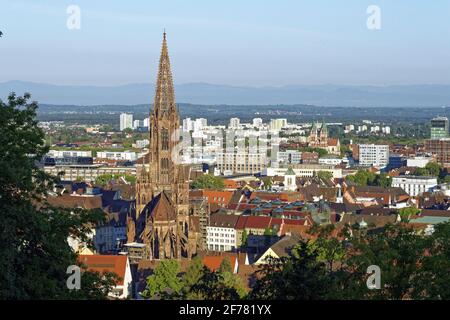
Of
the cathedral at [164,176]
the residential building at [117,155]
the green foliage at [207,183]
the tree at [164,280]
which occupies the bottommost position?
the residential building at [117,155]

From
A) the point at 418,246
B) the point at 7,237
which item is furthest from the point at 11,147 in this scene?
the point at 418,246

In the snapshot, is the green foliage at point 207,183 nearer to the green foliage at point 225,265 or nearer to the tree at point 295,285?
the green foliage at point 225,265

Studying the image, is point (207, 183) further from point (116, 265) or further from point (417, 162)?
point (116, 265)

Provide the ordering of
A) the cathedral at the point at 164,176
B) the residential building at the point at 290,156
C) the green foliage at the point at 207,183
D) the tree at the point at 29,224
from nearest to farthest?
the tree at the point at 29,224
the cathedral at the point at 164,176
the green foliage at the point at 207,183
the residential building at the point at 290,156

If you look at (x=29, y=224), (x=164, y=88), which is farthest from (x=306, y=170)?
(x=29, y=224)

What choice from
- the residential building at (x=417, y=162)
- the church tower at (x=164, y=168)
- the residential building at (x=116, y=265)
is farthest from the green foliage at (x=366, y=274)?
the residential building at (x=417, y=162)

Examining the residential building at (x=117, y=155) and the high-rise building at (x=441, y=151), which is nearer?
the residential building at (x=117, y=155)
